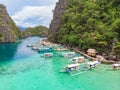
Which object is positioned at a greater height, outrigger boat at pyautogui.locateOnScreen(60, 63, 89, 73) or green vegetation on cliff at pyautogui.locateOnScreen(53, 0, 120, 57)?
green vegetation on cliff at pyautogui.locateOnScreen(53, 0, 120, 57)

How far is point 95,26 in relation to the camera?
67.8 meters

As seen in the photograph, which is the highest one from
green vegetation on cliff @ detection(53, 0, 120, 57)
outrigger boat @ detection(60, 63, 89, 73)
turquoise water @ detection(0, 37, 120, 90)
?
green vegetation on cliff @ detection(53, 0, 120, 57)

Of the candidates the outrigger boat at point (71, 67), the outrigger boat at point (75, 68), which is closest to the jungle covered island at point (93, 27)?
the outrigger boat at point (75, 68)

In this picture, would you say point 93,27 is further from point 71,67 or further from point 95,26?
point 71,67

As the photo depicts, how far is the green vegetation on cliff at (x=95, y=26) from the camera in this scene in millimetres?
56594

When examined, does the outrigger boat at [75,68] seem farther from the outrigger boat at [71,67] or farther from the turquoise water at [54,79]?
the turquoise water at [54,79]

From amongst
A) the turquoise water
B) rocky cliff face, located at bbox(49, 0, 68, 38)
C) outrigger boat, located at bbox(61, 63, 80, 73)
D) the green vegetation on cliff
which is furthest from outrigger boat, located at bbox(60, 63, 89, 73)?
rocky cliff face, located at bbox(49, 0, 68, 38)

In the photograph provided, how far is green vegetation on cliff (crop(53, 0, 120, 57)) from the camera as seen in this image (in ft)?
186

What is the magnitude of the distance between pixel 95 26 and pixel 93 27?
1324mm

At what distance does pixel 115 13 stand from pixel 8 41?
235 feet

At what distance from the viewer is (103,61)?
49.6 meters

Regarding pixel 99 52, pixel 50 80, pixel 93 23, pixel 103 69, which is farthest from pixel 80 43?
pixel 50 80

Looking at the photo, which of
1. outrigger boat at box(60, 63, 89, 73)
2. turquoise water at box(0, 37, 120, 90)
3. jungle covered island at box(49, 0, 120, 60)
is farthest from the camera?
jungle covered island at box(49, 0, 120, 60)

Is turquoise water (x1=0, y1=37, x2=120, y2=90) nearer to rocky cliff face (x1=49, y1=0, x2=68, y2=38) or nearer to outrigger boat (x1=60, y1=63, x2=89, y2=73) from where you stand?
outrigger boat (x1=60, y1=63, x2=89, y2=73)
